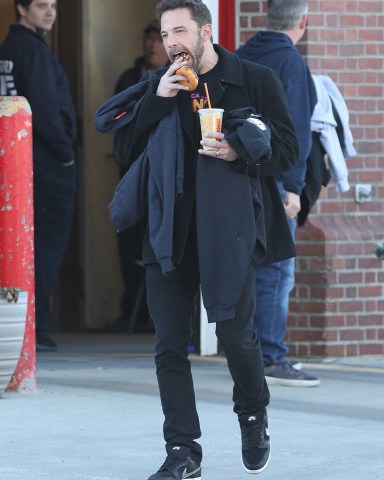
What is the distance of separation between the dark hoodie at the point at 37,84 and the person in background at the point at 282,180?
1.72m

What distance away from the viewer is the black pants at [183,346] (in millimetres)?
4887

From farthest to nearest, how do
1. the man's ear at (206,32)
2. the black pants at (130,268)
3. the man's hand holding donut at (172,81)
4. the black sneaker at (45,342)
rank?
the black pants at (130,268) < the black sneaker at (45,342) < the man's ear at (206,32) < the man's hand holding donut at (172,81)

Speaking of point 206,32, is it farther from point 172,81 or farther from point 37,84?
point 37,84

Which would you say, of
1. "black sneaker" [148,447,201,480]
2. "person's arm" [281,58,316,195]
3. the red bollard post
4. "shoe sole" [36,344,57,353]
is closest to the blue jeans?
"person's arm" [281,58,316,195]

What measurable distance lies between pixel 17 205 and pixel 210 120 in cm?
222

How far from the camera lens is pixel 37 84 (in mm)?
8633

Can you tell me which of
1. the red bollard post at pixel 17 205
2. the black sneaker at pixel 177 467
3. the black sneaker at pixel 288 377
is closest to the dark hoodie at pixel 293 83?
the black sneaker at pixel 288 377

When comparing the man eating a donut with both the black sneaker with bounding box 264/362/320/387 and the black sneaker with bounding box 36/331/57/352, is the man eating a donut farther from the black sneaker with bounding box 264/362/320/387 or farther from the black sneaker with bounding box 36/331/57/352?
the black sneaker with bounding box 36/331/57/352

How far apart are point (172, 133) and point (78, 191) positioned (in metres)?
5.69

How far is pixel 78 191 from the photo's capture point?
34.5 feet

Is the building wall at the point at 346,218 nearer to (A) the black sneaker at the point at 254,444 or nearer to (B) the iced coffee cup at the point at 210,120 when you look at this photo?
(A) the black sneaker at the point at 254,444

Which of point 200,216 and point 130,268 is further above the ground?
point 200,216

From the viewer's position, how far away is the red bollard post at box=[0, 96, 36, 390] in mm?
6668

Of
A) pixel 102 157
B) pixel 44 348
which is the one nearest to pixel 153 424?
pixel 44 348
